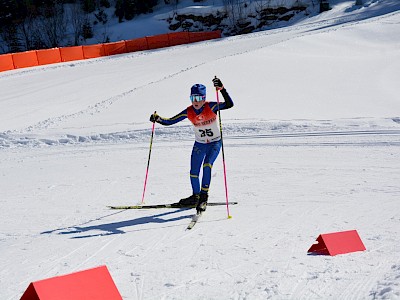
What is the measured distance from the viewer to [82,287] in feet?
13.6

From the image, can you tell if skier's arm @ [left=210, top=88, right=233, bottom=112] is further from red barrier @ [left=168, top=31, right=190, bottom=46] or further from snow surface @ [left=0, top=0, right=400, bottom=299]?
red barrier @ [left=168, top=31, right=190, bottom=46]

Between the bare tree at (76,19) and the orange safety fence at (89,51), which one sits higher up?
the bare tree at (76,19)

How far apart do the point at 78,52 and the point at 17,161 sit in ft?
73.2

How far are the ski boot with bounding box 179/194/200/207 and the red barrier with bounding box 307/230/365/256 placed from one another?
2.46 metres

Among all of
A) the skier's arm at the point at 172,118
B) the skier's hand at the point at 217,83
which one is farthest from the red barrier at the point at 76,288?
the skier's arm at the point at 172,118

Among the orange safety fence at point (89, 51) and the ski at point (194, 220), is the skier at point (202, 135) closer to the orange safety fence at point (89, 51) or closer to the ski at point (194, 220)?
the ski at point (194, 220)

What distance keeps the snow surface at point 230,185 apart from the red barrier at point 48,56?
35.8ft

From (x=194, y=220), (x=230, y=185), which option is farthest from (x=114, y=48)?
(x=194, y=220)

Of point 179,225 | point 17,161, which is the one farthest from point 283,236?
point 17,161

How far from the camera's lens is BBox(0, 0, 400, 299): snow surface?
5.35m

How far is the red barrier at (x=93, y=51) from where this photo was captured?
33.4 metres

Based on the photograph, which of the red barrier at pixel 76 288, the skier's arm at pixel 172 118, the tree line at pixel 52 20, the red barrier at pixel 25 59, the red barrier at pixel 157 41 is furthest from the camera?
the tree line at pixel 52 20

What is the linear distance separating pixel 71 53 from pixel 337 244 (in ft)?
96.2

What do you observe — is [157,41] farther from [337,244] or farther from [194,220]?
[337,244]
